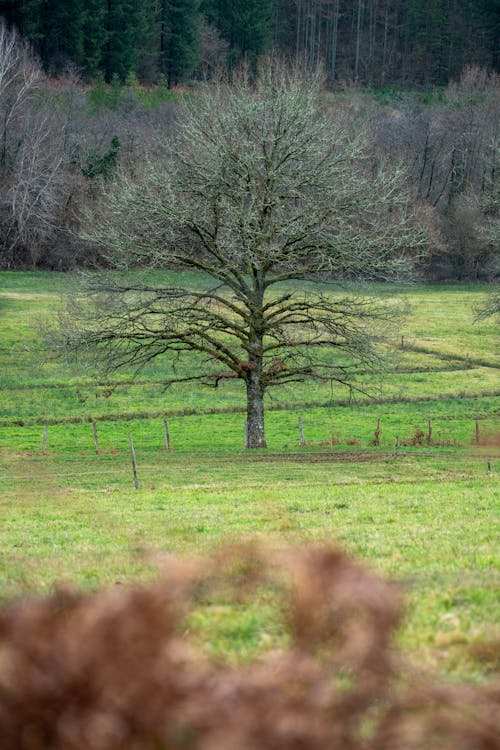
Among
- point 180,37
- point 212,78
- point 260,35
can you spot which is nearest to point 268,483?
point 212,78

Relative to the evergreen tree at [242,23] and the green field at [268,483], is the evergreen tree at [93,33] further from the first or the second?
the green field at [268,483]

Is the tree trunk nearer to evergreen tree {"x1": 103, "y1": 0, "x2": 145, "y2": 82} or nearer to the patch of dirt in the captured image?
the patch of dirt

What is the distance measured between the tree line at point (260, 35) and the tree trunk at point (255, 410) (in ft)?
255

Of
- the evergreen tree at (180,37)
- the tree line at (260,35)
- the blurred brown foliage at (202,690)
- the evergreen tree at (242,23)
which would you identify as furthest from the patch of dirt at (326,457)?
the evergreen tree at (242,23)

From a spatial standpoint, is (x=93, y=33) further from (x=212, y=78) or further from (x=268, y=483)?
(x=268, y=483)

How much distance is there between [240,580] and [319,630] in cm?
185

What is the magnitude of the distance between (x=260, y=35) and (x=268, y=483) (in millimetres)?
113202

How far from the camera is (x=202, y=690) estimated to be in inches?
134

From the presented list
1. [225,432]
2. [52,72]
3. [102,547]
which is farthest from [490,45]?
[102,547]

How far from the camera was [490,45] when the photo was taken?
132 meters

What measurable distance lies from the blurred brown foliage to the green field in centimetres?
117

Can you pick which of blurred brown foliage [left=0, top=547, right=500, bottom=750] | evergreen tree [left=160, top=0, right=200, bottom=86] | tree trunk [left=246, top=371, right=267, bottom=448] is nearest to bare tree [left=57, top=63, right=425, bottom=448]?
Result: tree trunk [left=246, top=371, right=267, bottom=448]

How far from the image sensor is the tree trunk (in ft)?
96.3

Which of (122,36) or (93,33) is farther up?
(122,36)
